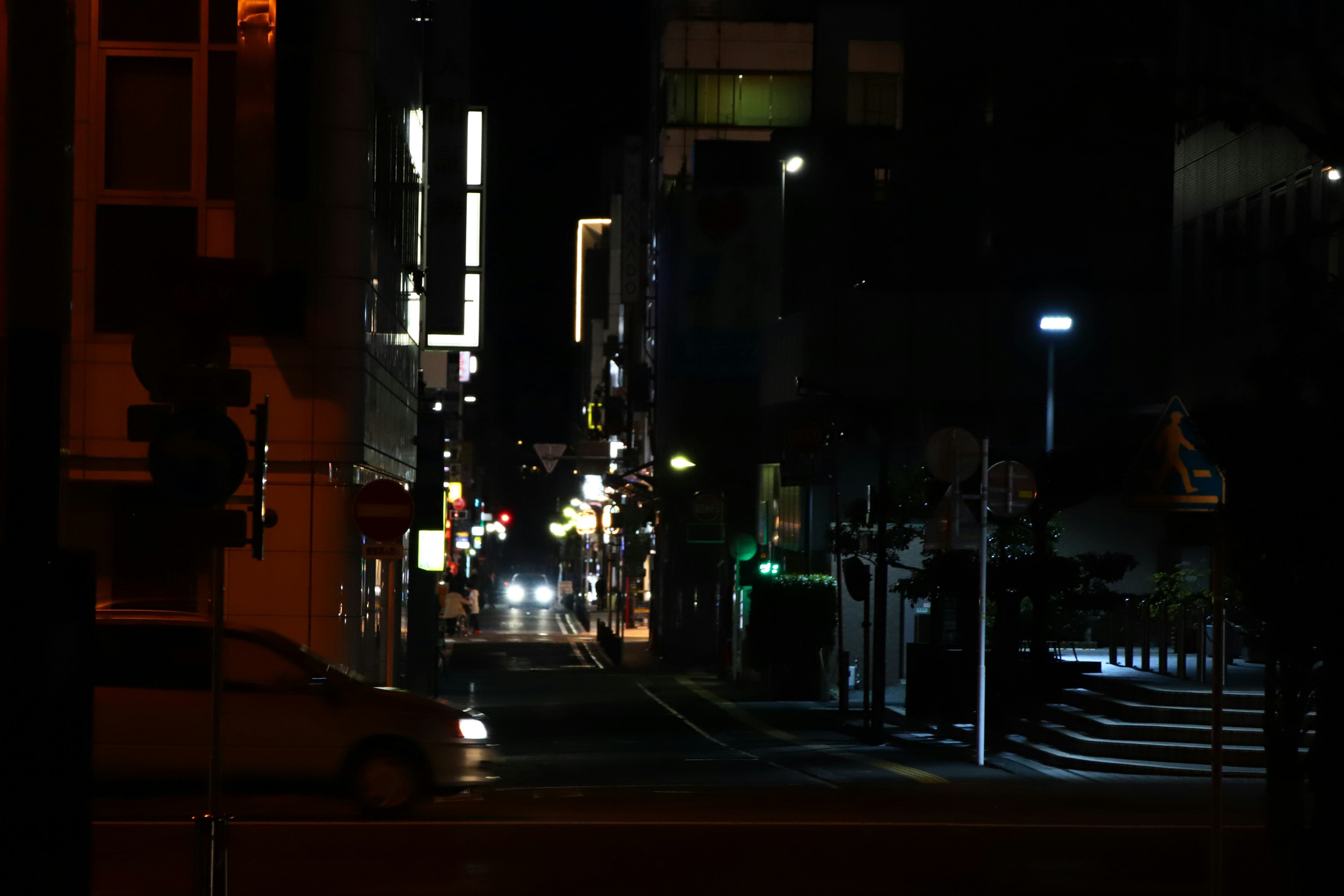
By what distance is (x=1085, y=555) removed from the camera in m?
26.4

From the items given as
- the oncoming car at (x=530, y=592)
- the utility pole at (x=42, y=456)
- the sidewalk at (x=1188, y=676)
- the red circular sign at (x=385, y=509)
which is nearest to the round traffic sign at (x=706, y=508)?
the sidewalk at (x=1188, y=676)

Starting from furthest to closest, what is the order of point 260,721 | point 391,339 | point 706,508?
point 706,508, point 391,339, point 260,721

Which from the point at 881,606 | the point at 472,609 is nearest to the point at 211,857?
the point at 881,606

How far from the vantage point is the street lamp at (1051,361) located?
1150 inches

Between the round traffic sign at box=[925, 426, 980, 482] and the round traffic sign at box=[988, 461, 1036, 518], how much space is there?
0.31m

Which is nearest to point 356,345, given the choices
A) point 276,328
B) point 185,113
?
point 276,328

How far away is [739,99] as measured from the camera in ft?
211

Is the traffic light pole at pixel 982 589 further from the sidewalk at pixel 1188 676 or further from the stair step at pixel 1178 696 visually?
the sidewalk at pixel 1188 676

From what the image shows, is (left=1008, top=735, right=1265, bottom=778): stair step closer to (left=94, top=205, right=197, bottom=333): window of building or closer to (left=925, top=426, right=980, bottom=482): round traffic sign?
(left=925, top=426, right=980, bottom=482): round traffic sign

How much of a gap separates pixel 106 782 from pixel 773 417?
2934cm

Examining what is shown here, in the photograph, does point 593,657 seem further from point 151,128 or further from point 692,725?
point 151,128

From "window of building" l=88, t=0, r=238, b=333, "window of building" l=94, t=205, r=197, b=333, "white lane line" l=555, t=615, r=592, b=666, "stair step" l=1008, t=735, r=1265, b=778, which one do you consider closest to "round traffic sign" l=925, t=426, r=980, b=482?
"stair step" l=1008, t=735, r=1265, b=778

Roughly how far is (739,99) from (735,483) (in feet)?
68.8

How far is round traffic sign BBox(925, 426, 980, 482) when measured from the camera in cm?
2119
